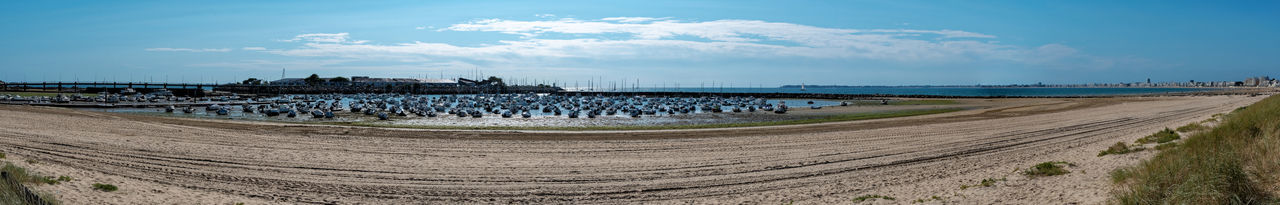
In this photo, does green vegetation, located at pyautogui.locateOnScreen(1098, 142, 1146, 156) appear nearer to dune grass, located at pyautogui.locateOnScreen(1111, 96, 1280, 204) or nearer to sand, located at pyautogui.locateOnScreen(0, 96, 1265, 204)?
sand, located at pyautogui.locateOnScreen(0, 96, 1265, 204)

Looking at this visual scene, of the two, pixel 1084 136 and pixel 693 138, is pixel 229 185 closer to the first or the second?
pixel 693 138

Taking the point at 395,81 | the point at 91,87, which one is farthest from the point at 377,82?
the point at 91,87

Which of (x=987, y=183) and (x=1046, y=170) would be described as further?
(x=1046, y=170)

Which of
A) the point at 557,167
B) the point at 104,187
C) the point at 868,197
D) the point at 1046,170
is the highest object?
the point at 1046,170

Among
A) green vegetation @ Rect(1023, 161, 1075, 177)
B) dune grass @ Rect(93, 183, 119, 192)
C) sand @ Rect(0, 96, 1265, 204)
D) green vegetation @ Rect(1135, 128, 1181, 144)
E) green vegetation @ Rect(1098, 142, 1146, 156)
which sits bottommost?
sand @ Rect(0, 96, 1265, 204)

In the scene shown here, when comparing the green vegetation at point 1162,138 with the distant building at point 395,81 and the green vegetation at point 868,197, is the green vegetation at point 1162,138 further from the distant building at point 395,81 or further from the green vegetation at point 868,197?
the distant building at point 395,81

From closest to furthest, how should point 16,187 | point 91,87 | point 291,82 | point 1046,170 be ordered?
point 16,187
point 1046,170
point 91,87
point 291,82

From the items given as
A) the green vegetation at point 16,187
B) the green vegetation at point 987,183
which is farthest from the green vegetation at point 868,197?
the green vegetation at point 16,187

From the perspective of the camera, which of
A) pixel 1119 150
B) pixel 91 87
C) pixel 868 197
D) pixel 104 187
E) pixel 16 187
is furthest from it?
pixel 91 87

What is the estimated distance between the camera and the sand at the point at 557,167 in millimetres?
12609

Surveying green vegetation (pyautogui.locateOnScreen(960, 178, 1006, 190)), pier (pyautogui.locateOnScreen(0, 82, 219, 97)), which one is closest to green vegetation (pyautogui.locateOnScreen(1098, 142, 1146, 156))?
green vegetation (pyautogui.locateOnScreen(960, 178, 1006, 190))

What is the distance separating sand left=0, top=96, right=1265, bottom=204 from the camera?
12.6 meters

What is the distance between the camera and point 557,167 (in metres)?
17.6

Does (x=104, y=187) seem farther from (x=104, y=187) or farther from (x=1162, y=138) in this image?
(x=1162, y=138)
